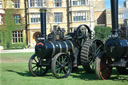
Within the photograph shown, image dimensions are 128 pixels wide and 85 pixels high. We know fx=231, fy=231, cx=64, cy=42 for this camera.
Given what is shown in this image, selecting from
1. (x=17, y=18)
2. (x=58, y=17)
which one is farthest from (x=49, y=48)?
(x=17, y=18)

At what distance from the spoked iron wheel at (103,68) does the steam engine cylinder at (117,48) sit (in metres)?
0.38

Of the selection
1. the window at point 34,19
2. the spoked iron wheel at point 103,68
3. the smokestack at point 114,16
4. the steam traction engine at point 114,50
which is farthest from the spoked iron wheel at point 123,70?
the window at point 34,19

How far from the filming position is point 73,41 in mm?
9047

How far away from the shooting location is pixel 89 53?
9.04 meters

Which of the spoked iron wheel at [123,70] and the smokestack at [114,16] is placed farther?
the spoked iron wheel at [123,70]

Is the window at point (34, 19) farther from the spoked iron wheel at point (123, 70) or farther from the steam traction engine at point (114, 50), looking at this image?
the steam traction engine at point (114, 50)

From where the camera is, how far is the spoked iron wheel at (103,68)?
7047mm

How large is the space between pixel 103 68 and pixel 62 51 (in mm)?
1793

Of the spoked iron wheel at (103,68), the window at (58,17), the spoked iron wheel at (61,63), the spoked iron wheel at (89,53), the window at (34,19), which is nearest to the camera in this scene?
the spoked iron wheel at (103,68)

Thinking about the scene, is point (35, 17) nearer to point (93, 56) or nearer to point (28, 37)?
point (28, 37)

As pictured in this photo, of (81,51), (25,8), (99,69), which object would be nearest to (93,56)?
(81,51)

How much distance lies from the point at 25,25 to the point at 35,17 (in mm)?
2134

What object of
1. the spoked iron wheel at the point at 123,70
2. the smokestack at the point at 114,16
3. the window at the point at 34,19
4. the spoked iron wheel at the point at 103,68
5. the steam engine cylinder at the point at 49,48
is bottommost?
the spoked iron wheel at the point at 123,70

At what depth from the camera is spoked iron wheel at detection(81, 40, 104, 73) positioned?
331 inches
